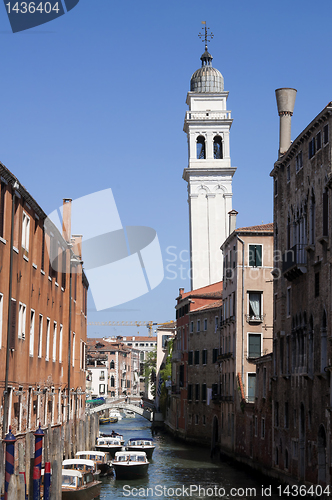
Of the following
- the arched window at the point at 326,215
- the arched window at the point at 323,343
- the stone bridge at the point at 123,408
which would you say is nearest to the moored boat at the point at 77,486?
the arched window at the point at 323,343

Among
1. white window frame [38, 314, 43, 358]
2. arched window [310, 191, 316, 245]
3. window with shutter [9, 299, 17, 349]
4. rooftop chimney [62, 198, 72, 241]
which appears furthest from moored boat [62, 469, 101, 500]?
rooftop chimney [62, 198, 72, 241]

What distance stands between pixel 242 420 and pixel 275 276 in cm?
1089

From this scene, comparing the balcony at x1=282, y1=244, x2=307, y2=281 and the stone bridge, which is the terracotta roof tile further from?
the stone bridge

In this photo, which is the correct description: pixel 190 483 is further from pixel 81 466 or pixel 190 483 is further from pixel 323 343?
pixel 323 343

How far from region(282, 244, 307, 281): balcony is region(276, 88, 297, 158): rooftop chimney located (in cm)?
493

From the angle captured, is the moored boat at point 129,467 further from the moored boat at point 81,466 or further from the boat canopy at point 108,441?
the boat canopy at point 108,441

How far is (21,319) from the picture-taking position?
25.2m

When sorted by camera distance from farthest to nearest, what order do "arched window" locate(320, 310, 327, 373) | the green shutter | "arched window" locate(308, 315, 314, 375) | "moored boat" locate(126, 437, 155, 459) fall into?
1. "moored boat" locate(126, 437, 155, 459)
2. the green shutter
3. "arched window" locate(308, 315, 314, 375)
4. "arched window" locate(320, 310, 327, 373)

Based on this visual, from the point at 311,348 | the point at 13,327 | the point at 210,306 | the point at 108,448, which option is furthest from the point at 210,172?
the point at 13,327

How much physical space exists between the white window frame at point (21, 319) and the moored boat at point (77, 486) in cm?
569

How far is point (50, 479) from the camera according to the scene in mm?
21953

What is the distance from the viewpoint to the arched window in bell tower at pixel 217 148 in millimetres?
78162

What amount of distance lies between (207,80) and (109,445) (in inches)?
1852

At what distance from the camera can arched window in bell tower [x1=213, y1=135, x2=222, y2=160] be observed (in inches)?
3077
